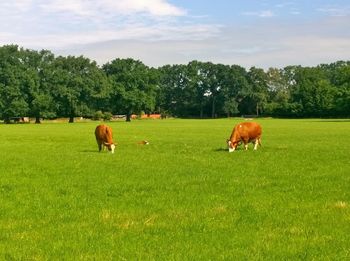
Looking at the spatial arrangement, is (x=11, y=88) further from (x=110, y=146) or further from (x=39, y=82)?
(x=110, y=146)

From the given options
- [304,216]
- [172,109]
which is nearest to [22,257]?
[304,216]

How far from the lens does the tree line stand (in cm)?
11812

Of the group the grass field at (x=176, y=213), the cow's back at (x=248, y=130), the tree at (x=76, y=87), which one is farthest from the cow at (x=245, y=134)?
the tree at (x=76, y=87)

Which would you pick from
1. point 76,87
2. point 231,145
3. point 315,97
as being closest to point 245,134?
point 231,145

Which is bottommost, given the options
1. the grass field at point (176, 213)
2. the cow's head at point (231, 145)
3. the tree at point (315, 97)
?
the grass field at point (176, 213)

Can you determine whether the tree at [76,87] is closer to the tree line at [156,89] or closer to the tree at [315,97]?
the tree line at [156,89]

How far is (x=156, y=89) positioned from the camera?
143 meters

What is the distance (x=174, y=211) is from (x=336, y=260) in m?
4.15

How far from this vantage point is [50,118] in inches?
4793

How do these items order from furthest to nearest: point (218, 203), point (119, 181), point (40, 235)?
point (119, 181) → point (218, 203) → point (40, 235)

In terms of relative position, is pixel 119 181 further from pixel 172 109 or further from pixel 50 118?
pixel 172 109

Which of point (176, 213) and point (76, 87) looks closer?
point (176, 213)

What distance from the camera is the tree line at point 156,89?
118 m

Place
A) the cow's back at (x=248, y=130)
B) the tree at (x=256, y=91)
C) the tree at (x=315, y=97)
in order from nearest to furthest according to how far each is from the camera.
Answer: the cow's back at (x=248, y=130) → the tree at (x=315, y=97) → the tree at (x=256, y=91)
